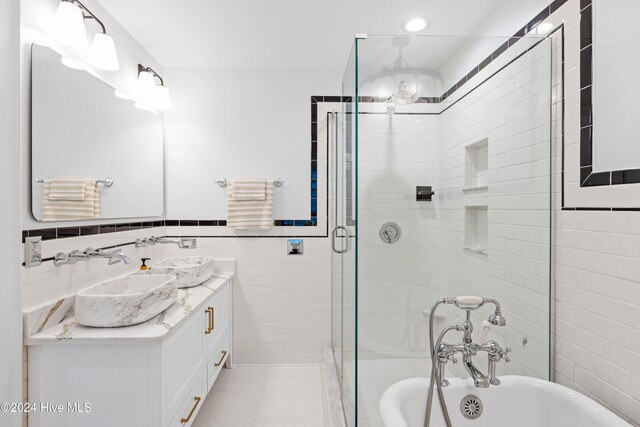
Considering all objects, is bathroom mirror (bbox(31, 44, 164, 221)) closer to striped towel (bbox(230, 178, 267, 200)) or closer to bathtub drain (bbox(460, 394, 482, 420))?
striped towel (bbox(230, 178, 267, 200))

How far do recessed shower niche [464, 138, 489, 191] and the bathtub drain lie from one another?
0.88 metres

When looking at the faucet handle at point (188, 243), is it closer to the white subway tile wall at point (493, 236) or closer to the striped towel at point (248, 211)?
the striped towel at point (248, 211)

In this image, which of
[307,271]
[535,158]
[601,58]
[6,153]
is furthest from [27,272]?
[601,58]

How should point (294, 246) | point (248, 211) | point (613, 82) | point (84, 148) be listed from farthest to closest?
point (294, 246), point (248, 211), point (84, 148), point (613, 82)

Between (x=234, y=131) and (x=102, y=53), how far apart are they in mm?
1089

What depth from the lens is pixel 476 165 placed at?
1529mm

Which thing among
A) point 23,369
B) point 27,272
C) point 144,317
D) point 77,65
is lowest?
point 23,369

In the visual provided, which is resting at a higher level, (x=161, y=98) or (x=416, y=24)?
(x=416, y=24)

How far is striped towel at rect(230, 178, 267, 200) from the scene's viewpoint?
2648 millimetres

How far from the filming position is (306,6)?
6.28ft

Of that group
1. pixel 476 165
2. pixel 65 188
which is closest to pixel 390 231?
pixel 476 165

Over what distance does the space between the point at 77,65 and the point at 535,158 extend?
232cm

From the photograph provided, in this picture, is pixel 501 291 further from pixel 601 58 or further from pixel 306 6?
pixel 306 6

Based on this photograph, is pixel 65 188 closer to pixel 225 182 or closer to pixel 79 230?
pixel 79 230
